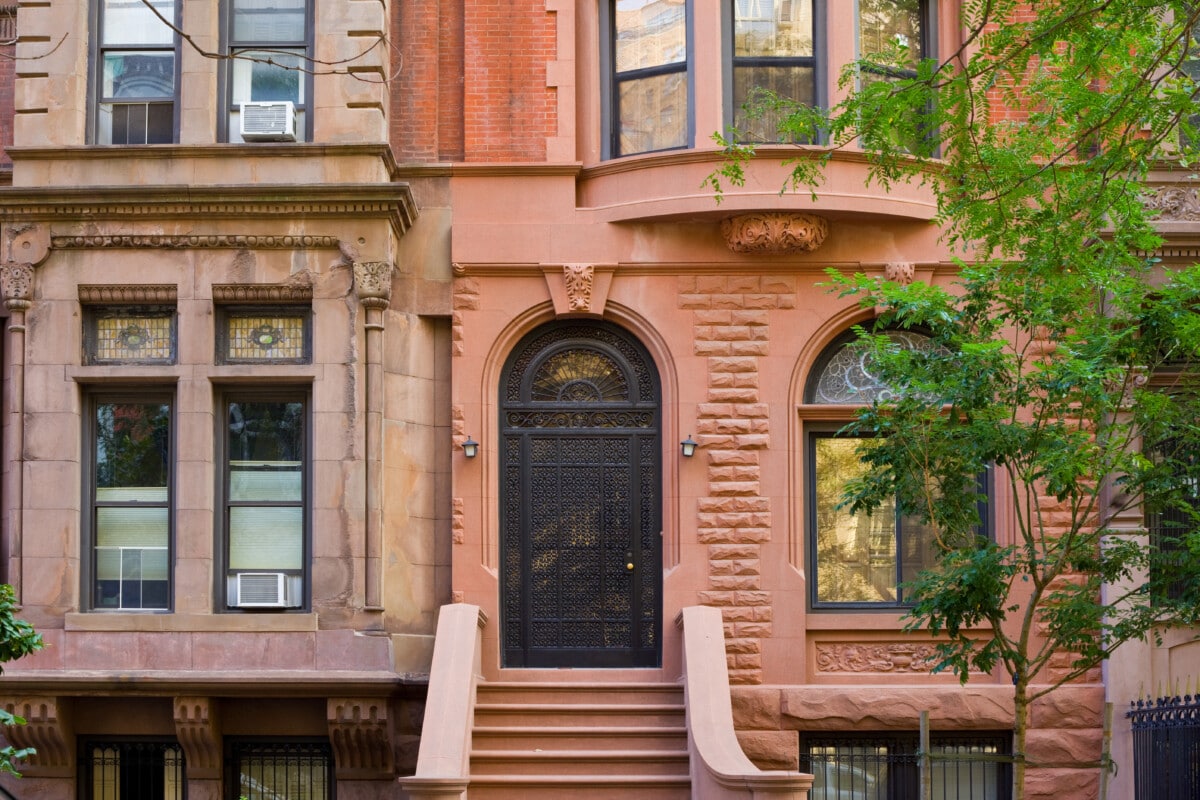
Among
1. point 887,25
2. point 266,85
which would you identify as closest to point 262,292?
point 266,85

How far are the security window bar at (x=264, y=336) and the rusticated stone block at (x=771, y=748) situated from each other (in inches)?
230

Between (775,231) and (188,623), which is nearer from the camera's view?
(188,623)

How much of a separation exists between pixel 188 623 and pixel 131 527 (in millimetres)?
1320

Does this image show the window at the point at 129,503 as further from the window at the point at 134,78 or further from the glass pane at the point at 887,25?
the glass pane at the point at 887,25

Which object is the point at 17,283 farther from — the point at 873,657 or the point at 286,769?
the point at 873,657

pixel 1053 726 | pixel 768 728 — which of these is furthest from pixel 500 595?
pixel 1053 726

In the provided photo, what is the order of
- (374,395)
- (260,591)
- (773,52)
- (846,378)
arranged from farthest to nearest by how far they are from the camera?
1. (846,378)
2. (773,52)
3. (374,395)
4. (260,591)

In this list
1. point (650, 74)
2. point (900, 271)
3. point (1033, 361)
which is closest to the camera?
point (1033, 361)

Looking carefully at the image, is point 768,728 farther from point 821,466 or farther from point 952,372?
point 952,372

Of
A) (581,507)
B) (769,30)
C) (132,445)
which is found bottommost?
(581,507)

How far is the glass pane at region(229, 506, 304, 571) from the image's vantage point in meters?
18.1

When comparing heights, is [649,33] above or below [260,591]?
above

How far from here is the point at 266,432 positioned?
18.3m

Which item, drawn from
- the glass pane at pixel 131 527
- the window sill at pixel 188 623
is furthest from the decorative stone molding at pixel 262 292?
the window sill at pixel 188 623
